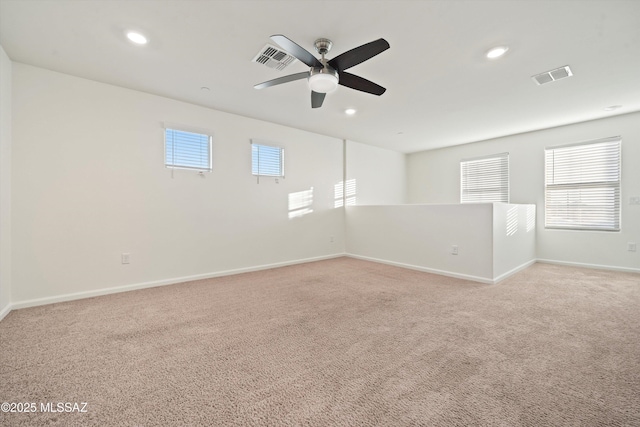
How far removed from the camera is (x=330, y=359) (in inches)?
72.6

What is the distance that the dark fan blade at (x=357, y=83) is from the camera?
2.44 metres

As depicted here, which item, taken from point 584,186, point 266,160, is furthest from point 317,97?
point 584,186

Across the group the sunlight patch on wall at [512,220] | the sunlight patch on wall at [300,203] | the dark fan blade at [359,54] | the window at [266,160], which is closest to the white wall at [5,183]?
the window at [266,160]

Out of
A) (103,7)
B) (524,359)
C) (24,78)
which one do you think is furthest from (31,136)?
(524,359)

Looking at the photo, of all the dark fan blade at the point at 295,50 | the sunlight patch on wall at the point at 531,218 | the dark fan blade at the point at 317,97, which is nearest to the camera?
the dark fan blade at the point at 295,50

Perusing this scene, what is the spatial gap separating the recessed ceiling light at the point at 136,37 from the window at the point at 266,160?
7.14ft

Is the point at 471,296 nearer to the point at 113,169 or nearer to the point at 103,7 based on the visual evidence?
the point at 103,7

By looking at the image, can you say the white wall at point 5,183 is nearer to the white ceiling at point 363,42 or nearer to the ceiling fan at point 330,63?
the white ceiling at point 363,42

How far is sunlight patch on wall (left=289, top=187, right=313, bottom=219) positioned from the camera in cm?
504

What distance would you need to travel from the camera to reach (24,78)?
2.83 metres

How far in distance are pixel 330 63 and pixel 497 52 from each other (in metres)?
1.71

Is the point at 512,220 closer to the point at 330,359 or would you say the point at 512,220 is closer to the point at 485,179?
the point at 485,179

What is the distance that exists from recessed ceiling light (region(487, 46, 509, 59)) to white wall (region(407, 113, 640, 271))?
356cm

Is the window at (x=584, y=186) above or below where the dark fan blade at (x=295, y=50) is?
below
